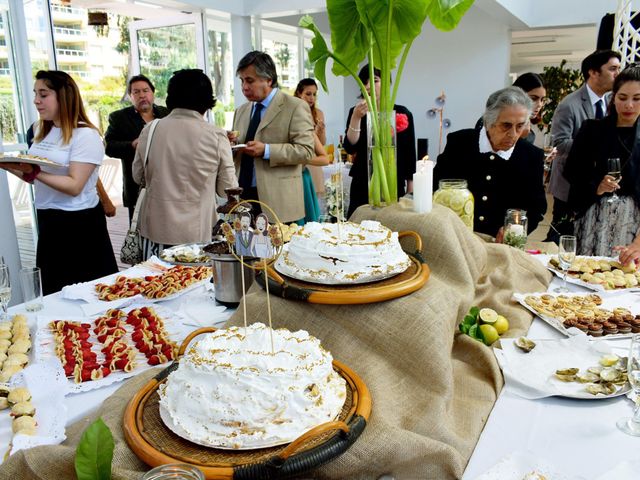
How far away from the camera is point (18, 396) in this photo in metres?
1.25

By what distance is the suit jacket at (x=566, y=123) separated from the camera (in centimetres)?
406

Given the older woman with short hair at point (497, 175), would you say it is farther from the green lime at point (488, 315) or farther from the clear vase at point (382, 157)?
the green lime at point (488, 315)

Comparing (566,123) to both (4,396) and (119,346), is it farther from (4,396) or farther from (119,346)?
(4,396)

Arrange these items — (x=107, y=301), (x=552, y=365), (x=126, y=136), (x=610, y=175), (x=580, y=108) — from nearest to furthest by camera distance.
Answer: (x=552, y=365) → (x=107, y=301) → (x=610, y=175) → (x=580, y=108) → (x=126, y=136)

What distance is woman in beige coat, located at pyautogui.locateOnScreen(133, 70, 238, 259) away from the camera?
108 inches

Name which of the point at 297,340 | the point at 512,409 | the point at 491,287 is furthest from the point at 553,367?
the point at 297,340

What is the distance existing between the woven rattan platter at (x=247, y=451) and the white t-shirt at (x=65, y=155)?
204 cm

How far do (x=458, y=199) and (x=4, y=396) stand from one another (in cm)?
153

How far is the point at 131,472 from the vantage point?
2.91ft

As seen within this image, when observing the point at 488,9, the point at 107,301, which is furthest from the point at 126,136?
the point at 488,9

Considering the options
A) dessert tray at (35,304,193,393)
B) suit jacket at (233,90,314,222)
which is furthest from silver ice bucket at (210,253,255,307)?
suit jacket at (233,90,314,222)

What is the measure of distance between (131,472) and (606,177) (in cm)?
284

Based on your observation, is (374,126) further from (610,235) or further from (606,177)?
(610,235)

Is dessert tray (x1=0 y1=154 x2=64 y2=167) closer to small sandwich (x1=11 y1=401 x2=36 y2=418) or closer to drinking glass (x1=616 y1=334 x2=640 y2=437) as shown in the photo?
small sandwich (x1=11 y1=401 x2=36 y2=418)
